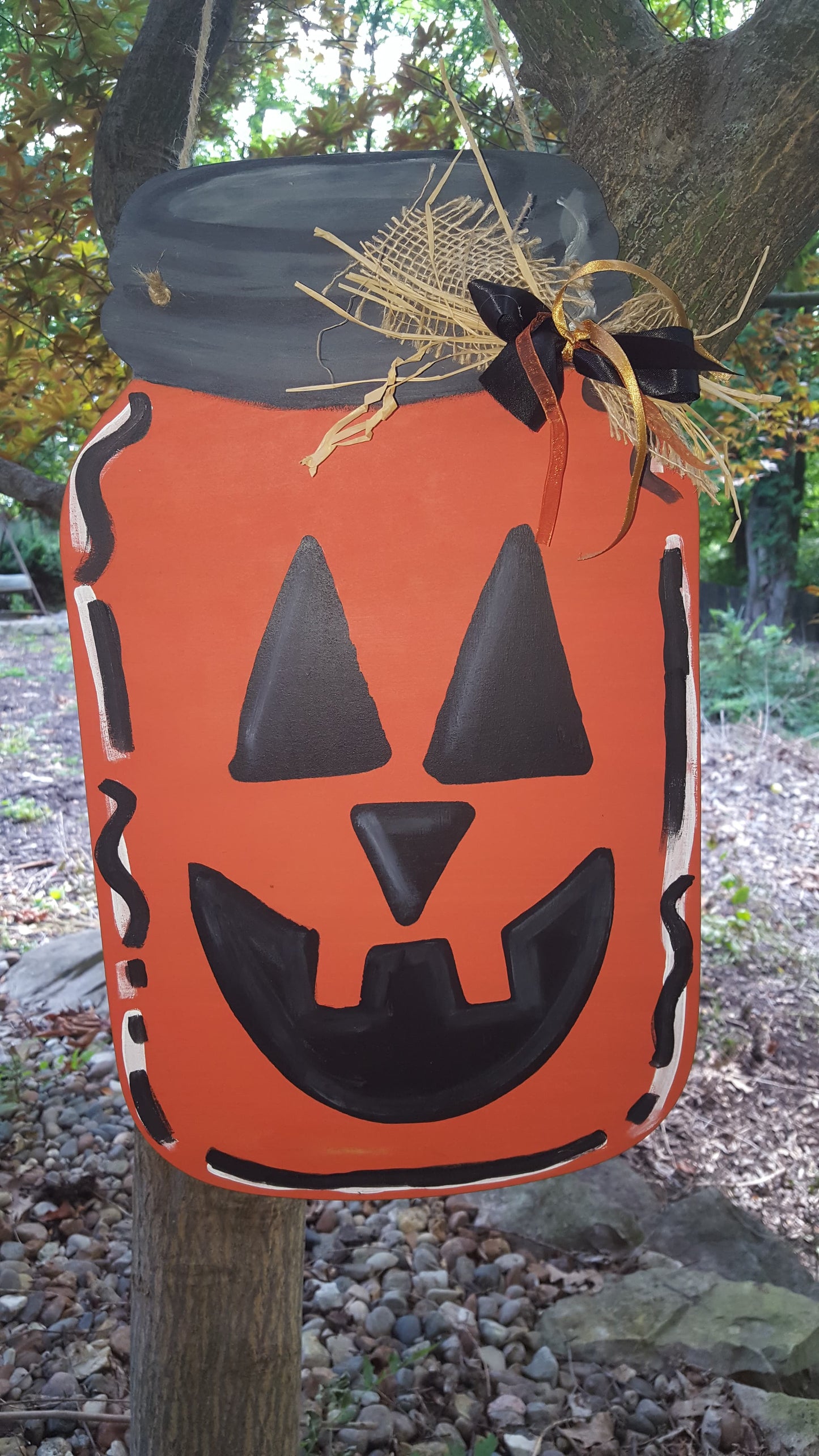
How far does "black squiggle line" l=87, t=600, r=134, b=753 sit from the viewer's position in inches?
27.3

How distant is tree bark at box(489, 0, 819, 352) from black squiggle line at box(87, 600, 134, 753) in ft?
1.87

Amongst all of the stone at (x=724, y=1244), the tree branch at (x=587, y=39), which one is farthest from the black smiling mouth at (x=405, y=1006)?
the stone at (x=724, y=1244)

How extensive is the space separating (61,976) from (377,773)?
238cm

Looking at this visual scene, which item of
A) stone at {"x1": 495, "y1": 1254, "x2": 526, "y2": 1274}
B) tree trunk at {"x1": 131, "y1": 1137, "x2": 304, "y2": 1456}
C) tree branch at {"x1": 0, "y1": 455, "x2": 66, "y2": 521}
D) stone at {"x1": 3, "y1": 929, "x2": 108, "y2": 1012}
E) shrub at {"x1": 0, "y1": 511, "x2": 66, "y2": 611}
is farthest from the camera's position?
shrub at {"x1": 0, "y1": 511, "x2": 66, "y2": 611}

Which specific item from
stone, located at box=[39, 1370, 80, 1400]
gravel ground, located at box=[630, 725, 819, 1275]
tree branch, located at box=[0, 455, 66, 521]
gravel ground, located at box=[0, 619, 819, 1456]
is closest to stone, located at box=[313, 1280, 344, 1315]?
gravel ground, located at box=[0, 619, 819, 1456]

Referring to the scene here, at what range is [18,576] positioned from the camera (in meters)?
7.09

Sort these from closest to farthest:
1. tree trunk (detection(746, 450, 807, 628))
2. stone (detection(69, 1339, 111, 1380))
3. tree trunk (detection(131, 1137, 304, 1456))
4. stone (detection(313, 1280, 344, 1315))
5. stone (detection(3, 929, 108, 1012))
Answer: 1. tree trunk (detection(131, 1137, 304, 1456))
2. stone (detection(69, 1339, 111, 1380))
3. stone (detection(313, 1280, 344, 1315))
4. stone (detection(3, 929, 108, 1012))
5. tree trunk (detection(746, 450, 807, 628))

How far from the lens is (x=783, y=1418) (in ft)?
4.82

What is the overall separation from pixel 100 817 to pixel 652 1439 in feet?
4.64

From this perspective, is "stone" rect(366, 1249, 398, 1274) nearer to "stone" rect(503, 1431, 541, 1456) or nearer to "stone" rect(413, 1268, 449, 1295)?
"stone" rect(413, 1268, 449, 1295)

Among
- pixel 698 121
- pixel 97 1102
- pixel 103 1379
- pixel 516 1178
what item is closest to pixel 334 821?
pixel 516 1178

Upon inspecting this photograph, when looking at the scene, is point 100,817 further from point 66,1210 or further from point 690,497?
point 66,1210

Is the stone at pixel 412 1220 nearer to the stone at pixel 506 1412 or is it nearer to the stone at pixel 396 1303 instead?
the stone at pixel 396 1303

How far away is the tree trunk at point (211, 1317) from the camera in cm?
109
